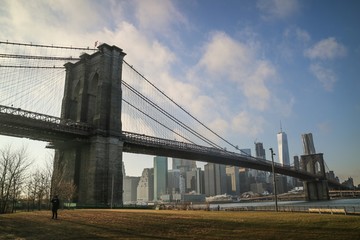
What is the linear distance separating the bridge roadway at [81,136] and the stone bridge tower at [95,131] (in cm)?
249

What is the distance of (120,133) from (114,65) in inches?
522

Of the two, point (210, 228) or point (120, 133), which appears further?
point (120, 133)

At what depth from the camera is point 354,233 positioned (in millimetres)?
16578

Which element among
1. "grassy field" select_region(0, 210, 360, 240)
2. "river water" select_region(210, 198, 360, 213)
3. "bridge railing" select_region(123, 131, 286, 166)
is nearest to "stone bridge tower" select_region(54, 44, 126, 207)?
"bridge railing" select_region(123, 131, 286, 166)

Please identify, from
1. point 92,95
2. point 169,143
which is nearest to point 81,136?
point 92,95

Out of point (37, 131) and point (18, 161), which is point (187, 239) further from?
point (37, 131)

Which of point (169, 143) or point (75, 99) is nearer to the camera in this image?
point (75, 99)

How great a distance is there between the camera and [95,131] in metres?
54.6

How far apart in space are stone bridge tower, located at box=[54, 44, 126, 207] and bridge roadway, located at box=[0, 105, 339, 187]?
2492 mm

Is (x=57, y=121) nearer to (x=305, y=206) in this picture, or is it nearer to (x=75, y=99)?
(x=75, y=99)

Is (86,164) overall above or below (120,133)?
below

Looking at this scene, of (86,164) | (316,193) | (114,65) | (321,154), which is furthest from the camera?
(321,154)

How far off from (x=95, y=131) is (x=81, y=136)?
2.97 meters

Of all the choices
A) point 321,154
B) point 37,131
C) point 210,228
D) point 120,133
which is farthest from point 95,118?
point 321,154
